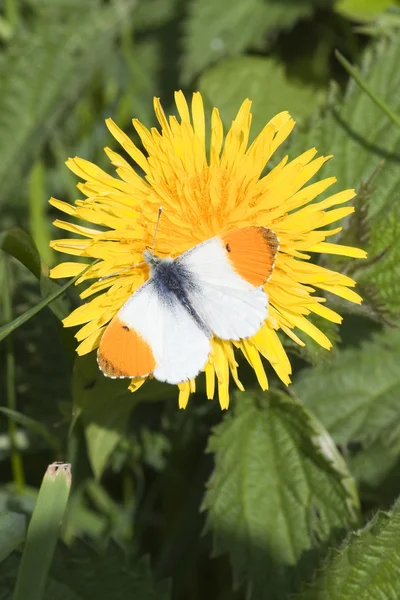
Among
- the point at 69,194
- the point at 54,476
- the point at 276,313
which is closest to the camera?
the point at 54,476

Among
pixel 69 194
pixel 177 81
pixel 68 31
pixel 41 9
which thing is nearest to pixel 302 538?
pixel 69 194

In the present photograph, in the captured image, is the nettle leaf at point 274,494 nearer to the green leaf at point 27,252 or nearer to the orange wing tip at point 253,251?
the orange wing tip at point 253,251

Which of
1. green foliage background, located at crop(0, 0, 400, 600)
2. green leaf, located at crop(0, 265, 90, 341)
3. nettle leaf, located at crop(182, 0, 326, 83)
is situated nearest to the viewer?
green leaf, located at crop(0, 265, 90, 341)

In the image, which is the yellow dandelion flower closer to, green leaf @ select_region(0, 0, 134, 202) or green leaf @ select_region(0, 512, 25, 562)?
green leaf @ select_region(0, 512, 25, 562)

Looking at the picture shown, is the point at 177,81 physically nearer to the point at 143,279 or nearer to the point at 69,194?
the point at 69,194

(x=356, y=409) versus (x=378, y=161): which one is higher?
(x=378, y=161)

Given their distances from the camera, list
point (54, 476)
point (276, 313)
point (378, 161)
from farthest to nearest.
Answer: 1. point (378, 161)
2. point (276, 313)
3. point (54, 476)

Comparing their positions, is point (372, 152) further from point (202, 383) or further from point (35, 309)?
point (35, 309)

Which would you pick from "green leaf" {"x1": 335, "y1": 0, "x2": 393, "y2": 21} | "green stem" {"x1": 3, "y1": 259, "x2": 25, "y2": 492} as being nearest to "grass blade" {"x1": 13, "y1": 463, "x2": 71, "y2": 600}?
"green stem" {"x1": 3, "y1": 259, "x2": 25, "y2": 492}
